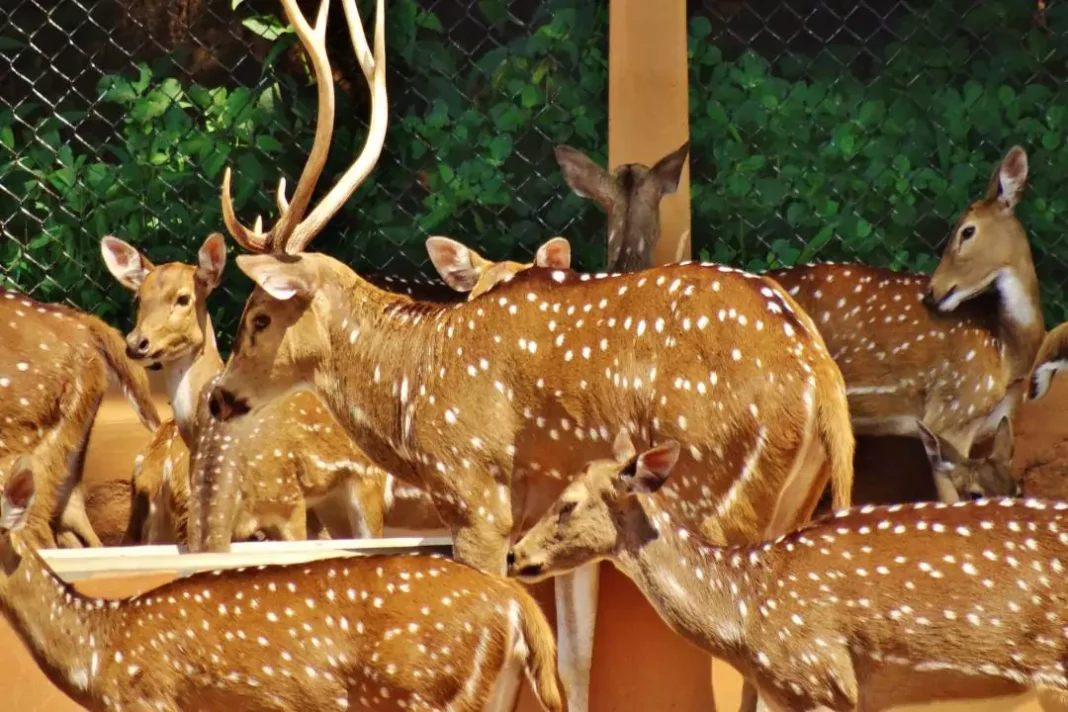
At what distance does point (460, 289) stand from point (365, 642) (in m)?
2.13

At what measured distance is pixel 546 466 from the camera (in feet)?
19.8

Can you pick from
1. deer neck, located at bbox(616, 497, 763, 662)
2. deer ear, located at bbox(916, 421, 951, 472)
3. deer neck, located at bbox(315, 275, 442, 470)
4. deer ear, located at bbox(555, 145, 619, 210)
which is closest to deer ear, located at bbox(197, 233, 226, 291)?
deer neck, located at bbox(315, 275, 442, 470)

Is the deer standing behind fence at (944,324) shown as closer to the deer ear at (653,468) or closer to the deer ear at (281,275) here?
the deer ear at (281,275)

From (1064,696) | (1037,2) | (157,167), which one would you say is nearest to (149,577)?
(157,167)

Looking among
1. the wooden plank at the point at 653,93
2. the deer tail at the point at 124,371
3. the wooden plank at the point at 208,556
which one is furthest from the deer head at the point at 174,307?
the wooden plank at the point at 653,93

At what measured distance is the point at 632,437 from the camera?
19.5 ft

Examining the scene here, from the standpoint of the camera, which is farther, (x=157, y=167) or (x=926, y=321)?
(x=157, y=167)

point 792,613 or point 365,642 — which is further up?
point 792,613

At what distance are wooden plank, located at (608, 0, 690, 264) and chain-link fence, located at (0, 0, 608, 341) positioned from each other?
1.45 ft

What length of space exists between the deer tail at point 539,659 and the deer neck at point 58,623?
3.79 ft

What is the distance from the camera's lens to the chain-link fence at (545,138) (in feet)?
25.5

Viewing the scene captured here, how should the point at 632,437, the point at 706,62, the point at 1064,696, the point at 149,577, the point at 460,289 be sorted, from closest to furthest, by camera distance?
the point at 1064,696 → the point at 632,437 → the point at 149,577 → the point at 460,289 → the point at 706,62

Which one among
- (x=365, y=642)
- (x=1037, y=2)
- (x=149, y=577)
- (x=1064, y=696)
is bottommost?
(x=149, y=577)

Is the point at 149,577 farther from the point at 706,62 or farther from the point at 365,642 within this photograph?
the point at 706,62
